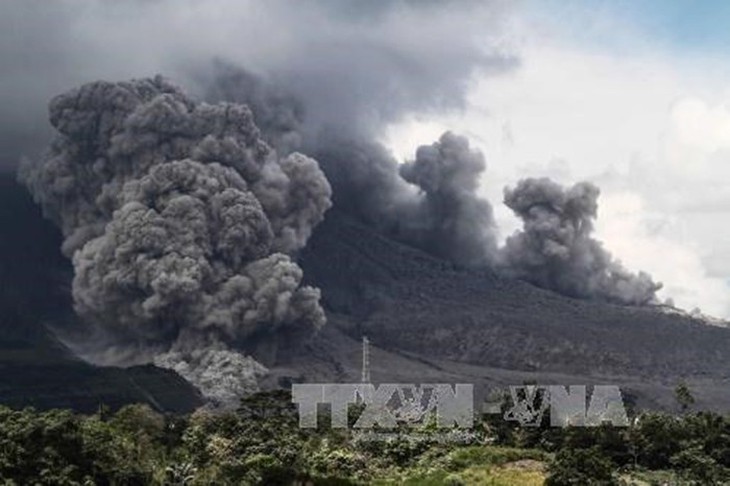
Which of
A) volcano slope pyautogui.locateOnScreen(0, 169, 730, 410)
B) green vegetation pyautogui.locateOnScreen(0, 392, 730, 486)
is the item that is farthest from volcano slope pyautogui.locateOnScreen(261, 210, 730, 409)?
green vegetation pyautogui.locateOnScreen(0, 392, 730, 486)

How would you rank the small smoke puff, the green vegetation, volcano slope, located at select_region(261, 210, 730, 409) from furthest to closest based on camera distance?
1. volcano slope, located at select_region(261, 210, 730, 409)
2. the small smoke puff
3. the green vegetation

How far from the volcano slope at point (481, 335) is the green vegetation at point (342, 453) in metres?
50.5

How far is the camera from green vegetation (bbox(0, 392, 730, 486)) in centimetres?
3112

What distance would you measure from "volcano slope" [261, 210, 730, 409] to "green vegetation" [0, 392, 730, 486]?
50499 mm

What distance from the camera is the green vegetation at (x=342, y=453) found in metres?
31.1

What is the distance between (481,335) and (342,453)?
74858 millimetres

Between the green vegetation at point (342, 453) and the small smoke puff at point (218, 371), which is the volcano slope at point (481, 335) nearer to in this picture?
the small smoke puff at point (218, 371)

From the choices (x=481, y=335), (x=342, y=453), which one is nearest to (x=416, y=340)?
(x=481, y=335)

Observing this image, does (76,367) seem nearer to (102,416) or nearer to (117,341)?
(117,341)

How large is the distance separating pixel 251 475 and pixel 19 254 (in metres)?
94.1

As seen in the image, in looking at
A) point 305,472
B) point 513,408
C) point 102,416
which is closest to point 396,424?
point 513,408

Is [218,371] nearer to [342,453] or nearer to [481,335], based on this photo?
[481,335]

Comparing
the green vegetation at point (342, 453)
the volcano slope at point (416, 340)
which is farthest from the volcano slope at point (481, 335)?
the green vegetation at point (342, 453)

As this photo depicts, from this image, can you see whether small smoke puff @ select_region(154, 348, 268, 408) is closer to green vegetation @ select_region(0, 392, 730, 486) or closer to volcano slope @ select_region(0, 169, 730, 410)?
volcano slope @ select_region(0, 169, 730, 410)
